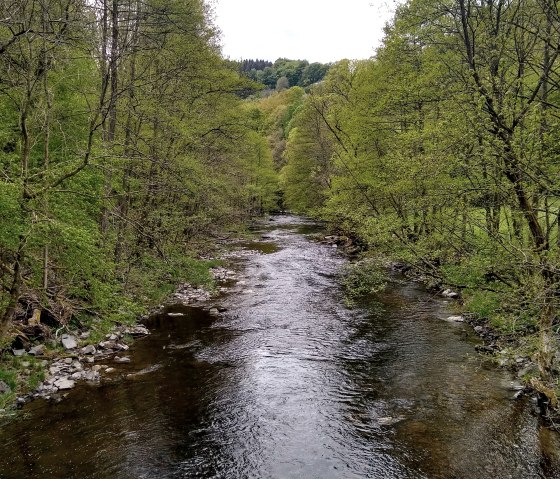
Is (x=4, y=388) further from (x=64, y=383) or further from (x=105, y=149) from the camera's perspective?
(x=105, y=149)

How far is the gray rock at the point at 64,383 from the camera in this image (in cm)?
966

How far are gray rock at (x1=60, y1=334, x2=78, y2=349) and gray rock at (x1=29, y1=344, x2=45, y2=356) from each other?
0.59 m

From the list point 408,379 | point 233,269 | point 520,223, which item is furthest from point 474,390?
point 233,269

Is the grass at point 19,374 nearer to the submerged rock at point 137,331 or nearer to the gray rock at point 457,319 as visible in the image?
the submerged rock at point 137,331

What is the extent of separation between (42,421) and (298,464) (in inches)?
196

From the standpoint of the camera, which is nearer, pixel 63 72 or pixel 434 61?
pixel 63 72

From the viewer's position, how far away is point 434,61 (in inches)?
630

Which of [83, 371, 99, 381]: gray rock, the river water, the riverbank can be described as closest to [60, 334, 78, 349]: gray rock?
the riverbank

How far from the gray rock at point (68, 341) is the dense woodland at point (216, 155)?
2.50 ft

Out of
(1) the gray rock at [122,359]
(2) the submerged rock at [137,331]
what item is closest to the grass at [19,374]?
(1) the gray rock at [122,359]

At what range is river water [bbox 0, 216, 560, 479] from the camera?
717 cm

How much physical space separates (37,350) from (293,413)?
6678 millimetres

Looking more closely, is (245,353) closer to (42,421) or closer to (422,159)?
(42,421)

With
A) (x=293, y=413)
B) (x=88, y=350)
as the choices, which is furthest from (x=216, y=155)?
(x=293, y=413)
